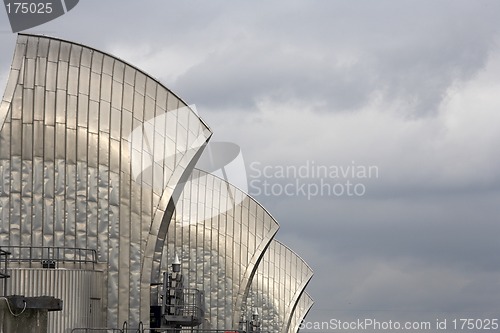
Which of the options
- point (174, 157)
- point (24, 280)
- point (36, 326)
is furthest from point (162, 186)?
point (36, 326)

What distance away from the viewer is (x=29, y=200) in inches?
1526

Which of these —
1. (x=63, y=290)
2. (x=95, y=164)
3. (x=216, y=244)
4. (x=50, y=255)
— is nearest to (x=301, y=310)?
(x=216, y=244)

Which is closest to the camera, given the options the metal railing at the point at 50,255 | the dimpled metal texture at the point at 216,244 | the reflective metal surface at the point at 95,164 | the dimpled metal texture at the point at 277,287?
the metal railing at the point at 50,255

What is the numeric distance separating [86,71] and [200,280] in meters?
18.2

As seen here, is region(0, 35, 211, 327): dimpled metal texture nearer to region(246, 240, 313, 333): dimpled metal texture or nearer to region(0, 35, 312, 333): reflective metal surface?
region(0, 35, 312, 333): reflective metal surface

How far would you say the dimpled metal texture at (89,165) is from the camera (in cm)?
3875

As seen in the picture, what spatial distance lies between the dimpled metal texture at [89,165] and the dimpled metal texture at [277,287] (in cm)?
2688

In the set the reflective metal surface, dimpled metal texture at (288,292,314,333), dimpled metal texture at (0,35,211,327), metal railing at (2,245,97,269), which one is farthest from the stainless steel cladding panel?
dimpled metal texture at (288,292,314,333)

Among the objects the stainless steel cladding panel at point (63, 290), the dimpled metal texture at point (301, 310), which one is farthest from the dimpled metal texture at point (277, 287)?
the stainless steel cladding panel at point (63, 290)

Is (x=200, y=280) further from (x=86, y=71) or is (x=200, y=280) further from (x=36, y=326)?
(x=36, y=326)

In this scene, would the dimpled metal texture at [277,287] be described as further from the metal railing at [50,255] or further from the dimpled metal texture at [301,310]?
the metal railing at [50,255]

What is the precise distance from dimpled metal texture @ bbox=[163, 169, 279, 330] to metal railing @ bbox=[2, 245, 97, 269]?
14.6m

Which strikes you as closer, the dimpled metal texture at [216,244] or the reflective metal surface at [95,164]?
the reflective metal surface at [95,164]

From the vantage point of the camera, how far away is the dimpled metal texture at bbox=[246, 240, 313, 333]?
2753 inches
